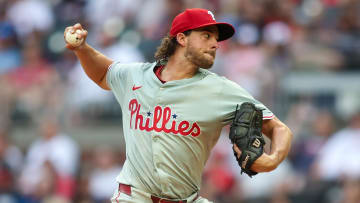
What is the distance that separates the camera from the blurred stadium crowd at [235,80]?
9828 millimetres

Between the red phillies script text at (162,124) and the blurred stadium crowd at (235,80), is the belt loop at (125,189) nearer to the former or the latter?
the red phillies script text at (162,124)

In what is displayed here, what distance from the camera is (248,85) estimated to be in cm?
1089

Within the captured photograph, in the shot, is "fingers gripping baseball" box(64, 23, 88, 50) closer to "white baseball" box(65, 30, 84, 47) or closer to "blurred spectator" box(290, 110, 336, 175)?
"white baseball" box(65, 30, 84, 47)

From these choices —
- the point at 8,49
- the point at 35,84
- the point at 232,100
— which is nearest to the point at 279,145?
the point at 232,100

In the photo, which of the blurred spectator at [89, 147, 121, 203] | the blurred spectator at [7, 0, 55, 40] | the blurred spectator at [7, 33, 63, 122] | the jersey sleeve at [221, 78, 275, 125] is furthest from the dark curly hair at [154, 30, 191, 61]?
the blurred spectator at [7, 0, 55, 40]

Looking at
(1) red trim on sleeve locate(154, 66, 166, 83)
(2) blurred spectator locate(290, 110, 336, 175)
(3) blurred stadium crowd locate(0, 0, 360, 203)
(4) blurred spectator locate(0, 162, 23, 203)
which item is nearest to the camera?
(1) red trim on sleeve locate(154, 66, 166, 83)

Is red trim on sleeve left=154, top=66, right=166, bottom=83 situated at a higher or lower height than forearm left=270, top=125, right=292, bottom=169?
higher

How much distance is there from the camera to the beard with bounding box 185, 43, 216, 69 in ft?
17.5

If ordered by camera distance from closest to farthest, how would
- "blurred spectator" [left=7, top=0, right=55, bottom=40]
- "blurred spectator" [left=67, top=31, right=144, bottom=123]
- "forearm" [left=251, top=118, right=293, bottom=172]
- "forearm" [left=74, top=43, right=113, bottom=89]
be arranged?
"forearm" [left=251, top=118, right=293, bottom=172]
"forearm" [left=74, top=43, right=113, bottom=89]
"blurred spectator" [left=67, top=31, right=144, bottom=123]
"blurred spectator" [left=7, top=0, right=55, bottom=40]

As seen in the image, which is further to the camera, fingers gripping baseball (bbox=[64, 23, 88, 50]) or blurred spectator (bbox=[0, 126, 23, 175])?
blurred spectator (bbox=[0, 126, 23, 175])

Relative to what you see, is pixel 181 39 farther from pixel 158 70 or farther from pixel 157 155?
pixel 157 155

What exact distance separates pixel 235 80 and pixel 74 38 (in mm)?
5817

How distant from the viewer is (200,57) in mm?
5332

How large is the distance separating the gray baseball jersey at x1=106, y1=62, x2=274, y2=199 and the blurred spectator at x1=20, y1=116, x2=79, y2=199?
5.45 m
